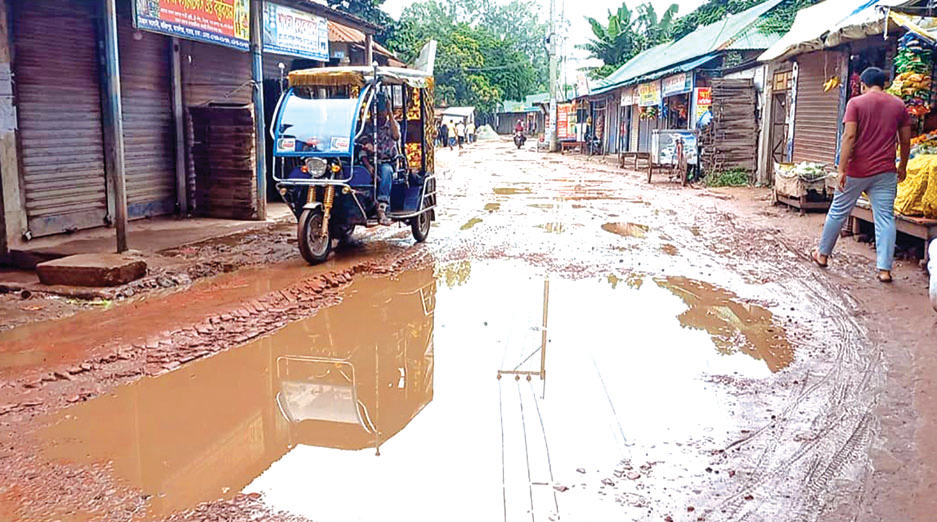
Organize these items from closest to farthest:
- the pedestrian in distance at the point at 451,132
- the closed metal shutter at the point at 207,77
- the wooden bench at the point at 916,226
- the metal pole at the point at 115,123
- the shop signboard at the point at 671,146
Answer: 1. the wooden bench at the point at 916,226
2. the metal pole at the point at 115,123
3. the closed metal shutter at the point at 207,77
4. the shop signboard at the point at 671,146
5. the pedestrian in distance at the point at 451,132

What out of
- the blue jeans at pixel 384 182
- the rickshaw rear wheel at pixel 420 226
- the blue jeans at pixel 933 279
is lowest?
the rickshaw rear wheel at pixel 420 226

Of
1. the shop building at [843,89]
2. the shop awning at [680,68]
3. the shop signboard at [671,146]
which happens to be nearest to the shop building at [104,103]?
the shop building at [843,89]

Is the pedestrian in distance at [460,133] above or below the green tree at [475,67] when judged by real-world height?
below

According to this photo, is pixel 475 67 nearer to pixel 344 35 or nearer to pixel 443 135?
pixel 443 135

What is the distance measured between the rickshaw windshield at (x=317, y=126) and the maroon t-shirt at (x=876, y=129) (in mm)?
5124

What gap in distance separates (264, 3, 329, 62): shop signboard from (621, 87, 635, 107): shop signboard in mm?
17614

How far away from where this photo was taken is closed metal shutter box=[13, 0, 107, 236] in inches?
385

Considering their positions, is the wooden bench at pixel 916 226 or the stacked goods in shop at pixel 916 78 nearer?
the wooden bench at pixel 916 226

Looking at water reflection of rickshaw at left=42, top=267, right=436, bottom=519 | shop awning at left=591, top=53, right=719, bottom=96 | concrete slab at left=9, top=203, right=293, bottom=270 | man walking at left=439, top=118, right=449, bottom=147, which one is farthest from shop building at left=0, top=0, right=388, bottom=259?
man walking at left=439, top=118, right=449, bottom=147

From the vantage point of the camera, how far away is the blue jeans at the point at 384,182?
9445 mm

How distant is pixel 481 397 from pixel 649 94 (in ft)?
78.1

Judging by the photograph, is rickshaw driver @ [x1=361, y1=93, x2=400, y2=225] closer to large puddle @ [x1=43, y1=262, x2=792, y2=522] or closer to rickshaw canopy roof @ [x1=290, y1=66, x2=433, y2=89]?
rickshaw canopy roof @ [x1=290, y1=66, x2=433, y2=89]

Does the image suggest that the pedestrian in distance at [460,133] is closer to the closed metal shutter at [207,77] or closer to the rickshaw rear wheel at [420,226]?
the closed metal shutter at [207,77]

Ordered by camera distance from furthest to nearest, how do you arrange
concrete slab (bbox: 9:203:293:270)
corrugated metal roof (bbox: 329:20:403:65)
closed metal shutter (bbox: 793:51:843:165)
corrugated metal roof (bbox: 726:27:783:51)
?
1. corrugated metal roof (bbox: 726:27:783:51)
2. corrugated metal roof (bbox: 329:20:403:65)
3. closed metal shutter (bbox: 793:51:843:165)
4. concrete slab (bbox: 9:203:293:270)
